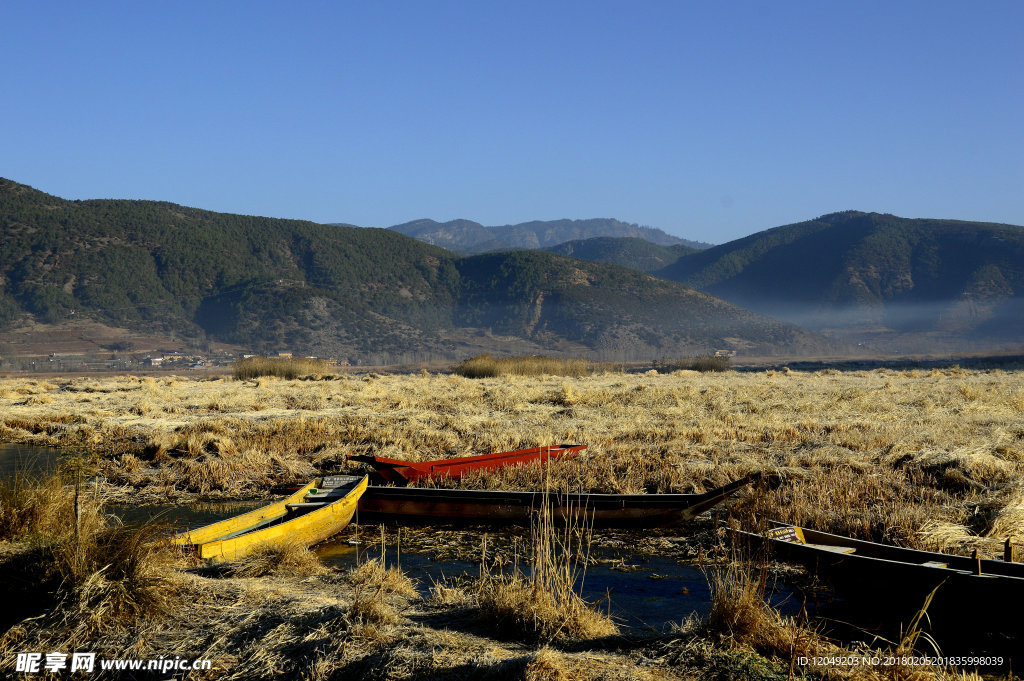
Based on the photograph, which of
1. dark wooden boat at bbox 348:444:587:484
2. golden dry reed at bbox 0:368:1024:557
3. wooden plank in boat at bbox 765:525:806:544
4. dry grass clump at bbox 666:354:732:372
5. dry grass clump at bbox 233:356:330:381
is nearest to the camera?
wooden plank in boat at bbox 765:525:806:544

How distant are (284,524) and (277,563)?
1063 mm

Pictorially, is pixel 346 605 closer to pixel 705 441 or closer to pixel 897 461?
pixel 897 461

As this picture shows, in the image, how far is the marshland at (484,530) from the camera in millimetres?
6570

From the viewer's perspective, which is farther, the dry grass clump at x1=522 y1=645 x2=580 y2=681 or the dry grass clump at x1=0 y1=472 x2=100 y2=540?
the dry grass clump at x1=0 y1=472 x2=100 y2=540

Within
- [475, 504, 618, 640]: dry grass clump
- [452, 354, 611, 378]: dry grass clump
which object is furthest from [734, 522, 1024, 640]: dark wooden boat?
[452, 354, 611, 378]: dry grass clump

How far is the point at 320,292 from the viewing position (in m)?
132

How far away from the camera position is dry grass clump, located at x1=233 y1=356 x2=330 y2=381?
152ft

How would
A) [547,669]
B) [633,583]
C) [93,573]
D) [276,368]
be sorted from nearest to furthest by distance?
[547,669], [93,573], [633,583], [276,368]

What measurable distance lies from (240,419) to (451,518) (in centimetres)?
1230

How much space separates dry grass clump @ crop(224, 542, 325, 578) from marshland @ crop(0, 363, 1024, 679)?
35 millimetres

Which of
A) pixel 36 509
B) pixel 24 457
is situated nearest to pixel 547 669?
pixel 36 509

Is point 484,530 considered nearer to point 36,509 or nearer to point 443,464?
point 443,464

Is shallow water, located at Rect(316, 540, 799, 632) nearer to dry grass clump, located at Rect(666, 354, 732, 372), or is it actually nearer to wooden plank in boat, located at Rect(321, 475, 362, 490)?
wooden plank in boat, located at Rect(321, 475, 362, 490)

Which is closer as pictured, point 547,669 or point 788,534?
point 547,669
